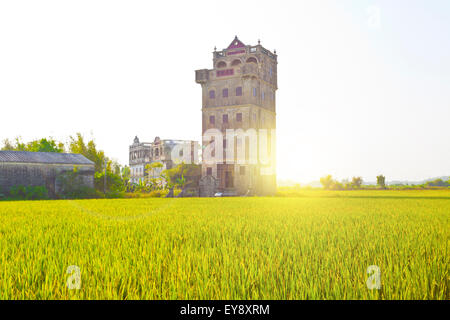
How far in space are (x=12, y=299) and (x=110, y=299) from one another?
0.82 meters

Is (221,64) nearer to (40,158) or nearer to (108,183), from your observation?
(108,183)

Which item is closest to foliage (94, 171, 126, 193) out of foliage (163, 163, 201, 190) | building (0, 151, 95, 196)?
building (0, 151, 95, 196)

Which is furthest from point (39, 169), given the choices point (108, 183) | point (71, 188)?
point (108, 183)

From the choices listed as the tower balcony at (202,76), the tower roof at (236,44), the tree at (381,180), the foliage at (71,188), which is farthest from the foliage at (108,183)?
the tree at (381,180)

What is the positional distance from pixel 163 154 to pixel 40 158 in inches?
1295

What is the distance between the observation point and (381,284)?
344 cm

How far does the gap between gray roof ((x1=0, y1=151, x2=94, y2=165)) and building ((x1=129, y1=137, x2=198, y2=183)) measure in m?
17.4

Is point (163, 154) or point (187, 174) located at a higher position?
point (163, 154)

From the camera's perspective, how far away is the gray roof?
34112 millimetres

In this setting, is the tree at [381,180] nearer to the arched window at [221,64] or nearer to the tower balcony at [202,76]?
the arched window at [221,64]

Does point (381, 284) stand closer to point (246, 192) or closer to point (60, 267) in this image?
point (60, 267)

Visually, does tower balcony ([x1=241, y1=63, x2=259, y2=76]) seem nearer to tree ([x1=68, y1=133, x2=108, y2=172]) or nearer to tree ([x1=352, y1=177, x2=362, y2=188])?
tree ([x1=68, y1=133, x2=108, y2=172])

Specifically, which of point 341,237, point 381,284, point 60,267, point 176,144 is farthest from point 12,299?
point 176,144

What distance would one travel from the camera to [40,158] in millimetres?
36000
